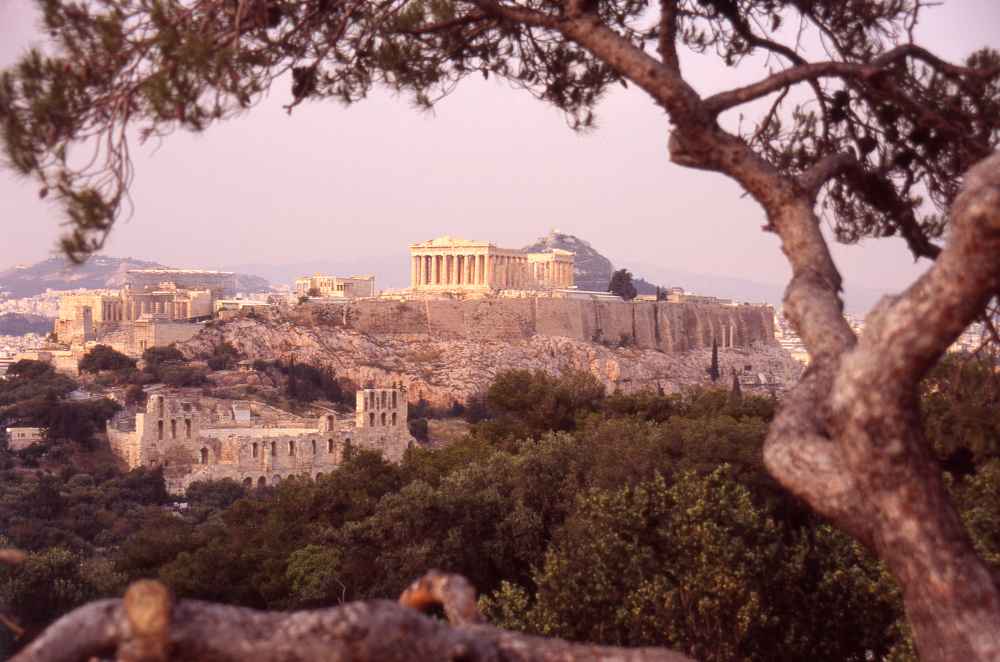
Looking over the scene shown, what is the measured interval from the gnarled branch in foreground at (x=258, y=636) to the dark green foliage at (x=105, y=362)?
44647 mm

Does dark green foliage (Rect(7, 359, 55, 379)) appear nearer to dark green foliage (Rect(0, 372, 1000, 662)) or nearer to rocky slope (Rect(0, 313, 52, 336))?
dark green foliage (Rect(0, 372, 1000, 662))

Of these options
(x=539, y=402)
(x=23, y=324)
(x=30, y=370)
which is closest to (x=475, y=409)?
(x=30, y=370)

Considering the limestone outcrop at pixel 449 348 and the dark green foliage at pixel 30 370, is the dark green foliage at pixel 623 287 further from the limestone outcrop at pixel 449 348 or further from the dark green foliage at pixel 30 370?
the dark green foliage at pixel 30 370

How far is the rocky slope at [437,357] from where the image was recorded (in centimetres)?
4791

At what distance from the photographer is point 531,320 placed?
5772 cm

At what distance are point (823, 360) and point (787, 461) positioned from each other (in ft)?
1.18

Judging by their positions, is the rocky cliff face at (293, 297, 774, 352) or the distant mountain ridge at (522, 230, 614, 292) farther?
the distant mountain ridge at (522, 230, 614, 292)

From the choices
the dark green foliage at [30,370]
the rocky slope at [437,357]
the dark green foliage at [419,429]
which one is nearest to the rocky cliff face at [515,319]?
the rocky slope at [437,357]

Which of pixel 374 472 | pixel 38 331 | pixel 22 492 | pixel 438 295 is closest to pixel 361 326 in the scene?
pixel 438 295

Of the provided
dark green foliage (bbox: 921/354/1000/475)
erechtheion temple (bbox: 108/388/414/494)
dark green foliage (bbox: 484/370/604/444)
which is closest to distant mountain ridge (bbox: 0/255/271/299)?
erechtheion temple (bbox: 108/388/414/494)

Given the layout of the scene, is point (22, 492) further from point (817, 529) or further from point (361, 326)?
point (361, 326)

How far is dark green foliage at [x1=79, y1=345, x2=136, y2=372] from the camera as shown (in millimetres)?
45531

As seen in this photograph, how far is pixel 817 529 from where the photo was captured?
748cm

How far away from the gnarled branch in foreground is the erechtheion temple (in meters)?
25.0
